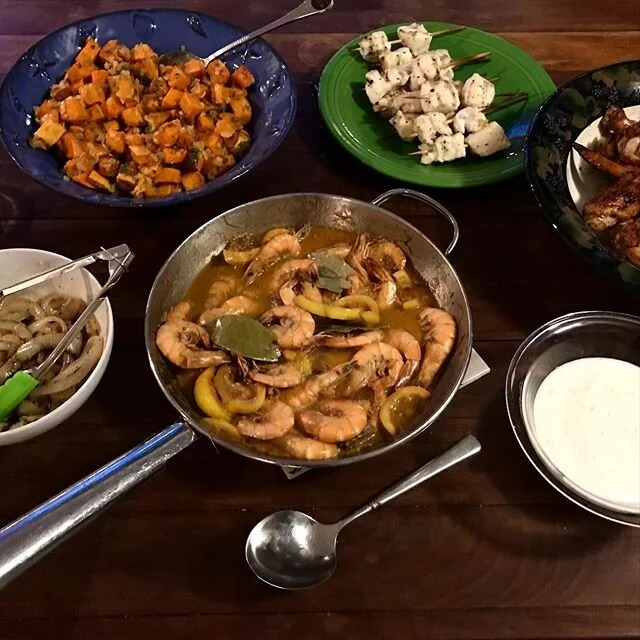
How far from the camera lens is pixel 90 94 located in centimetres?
166

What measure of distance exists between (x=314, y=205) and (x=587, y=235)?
62 cm

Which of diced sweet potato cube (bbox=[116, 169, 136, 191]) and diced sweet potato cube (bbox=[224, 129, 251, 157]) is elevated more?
diced sweet potato cube (bbox=[116, 169, 136, 191])

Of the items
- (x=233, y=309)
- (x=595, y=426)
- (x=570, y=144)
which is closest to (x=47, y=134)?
(x=233, y=309)

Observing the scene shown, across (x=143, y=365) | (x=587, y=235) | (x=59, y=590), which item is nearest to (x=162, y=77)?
(x=143, y=365)

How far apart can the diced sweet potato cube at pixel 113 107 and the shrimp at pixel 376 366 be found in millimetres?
897

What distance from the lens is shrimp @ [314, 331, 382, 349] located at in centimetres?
138

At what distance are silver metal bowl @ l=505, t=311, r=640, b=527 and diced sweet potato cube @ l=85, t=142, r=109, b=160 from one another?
1.07 m

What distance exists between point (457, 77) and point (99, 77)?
1.05 m

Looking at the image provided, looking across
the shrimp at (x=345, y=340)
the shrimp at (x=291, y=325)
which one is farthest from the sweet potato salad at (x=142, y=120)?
the shrimp at (x=345, y=340)

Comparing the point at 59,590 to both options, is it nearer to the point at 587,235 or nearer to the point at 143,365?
the point at 143,365

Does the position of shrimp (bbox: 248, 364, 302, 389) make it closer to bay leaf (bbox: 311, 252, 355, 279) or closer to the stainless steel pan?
the stainless steel pan

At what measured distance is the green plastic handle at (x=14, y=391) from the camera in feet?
4.00

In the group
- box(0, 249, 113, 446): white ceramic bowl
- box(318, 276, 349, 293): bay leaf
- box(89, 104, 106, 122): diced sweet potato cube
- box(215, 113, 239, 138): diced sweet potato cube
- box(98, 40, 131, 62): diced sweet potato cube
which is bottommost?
box(318, 276, 349, 293): bay leaf

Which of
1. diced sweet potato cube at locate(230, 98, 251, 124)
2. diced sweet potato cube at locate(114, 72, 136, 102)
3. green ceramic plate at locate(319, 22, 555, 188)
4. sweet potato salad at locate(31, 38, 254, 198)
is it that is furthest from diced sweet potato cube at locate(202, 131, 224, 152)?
green ceramic plate at locate(319, 22, 555, 188)
